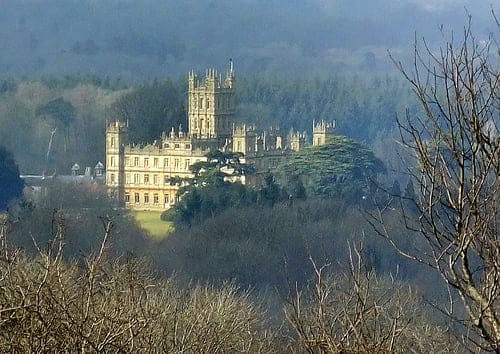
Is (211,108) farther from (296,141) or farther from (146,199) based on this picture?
(146,199)

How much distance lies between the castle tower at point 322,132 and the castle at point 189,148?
0.24 feet

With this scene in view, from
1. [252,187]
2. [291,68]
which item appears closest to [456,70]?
[252,187]

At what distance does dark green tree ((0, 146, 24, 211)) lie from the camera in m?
59.6

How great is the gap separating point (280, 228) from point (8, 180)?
510 inches

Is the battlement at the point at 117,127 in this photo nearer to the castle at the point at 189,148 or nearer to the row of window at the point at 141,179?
the castle at the point at 189,148

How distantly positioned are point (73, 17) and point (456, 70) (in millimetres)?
75227

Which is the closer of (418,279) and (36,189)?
(418,279)

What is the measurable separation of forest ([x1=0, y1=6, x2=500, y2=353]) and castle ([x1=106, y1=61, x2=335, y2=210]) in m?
1.67

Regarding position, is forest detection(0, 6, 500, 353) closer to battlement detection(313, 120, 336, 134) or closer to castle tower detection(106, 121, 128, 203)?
battlement detection(313, 120, 336, 134)

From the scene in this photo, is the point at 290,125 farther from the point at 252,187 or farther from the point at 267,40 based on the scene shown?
the point at 252,187

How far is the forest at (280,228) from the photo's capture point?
978cm

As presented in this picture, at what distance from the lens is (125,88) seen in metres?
74.1

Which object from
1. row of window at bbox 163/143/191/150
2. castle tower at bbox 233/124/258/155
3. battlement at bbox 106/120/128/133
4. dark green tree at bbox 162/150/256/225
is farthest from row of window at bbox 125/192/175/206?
battlement at bbox 106/120/128/133

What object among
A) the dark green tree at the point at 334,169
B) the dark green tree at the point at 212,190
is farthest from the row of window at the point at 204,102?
the dark green tree at the point at 212,190
